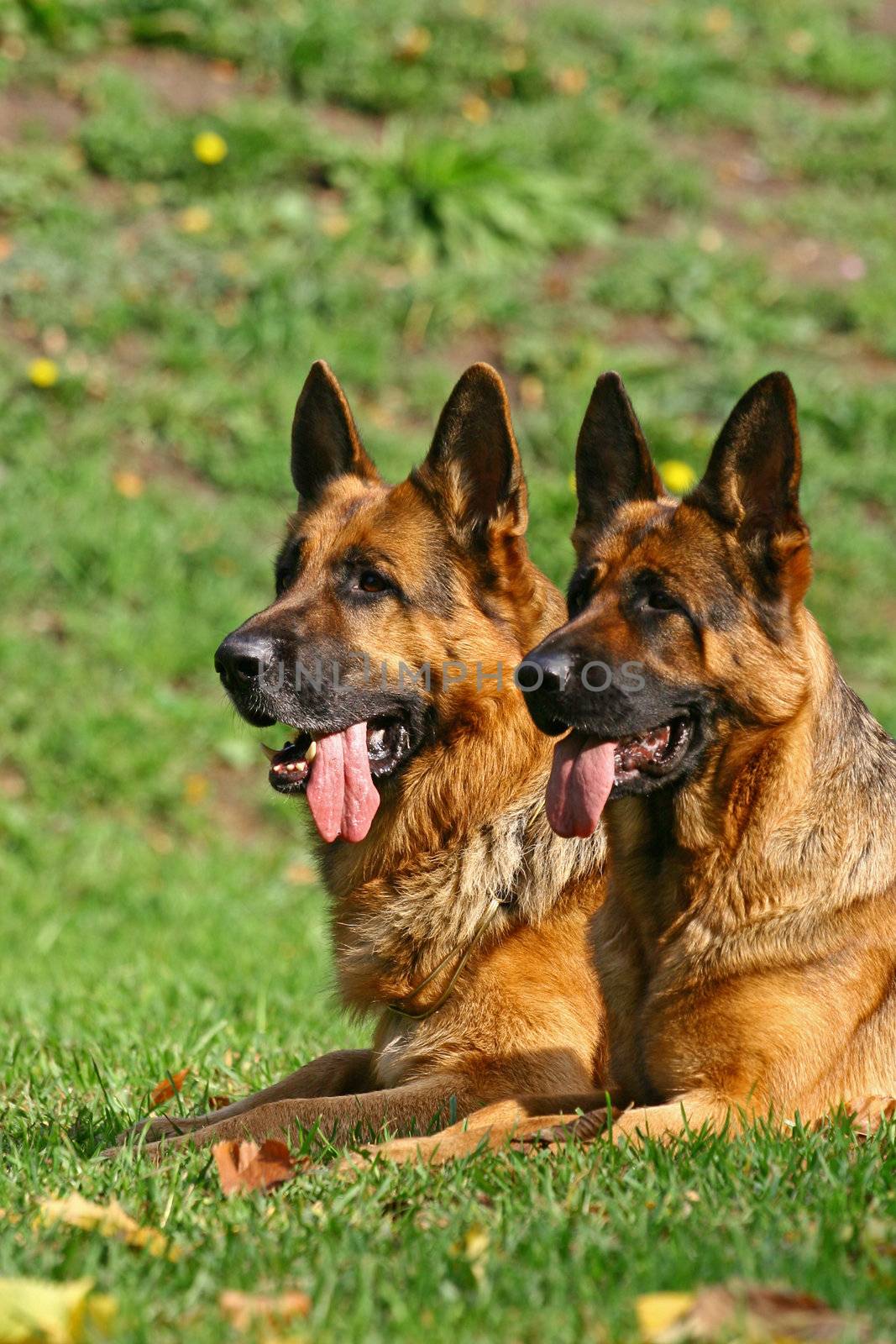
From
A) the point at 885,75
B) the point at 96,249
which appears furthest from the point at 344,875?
the point at 885,75

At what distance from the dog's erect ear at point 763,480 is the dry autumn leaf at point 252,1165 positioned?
6.59ft

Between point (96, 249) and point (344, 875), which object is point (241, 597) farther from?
point (344, 875)

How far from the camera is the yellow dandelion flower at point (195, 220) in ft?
40.6

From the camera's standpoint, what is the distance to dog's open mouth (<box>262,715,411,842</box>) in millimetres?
4918

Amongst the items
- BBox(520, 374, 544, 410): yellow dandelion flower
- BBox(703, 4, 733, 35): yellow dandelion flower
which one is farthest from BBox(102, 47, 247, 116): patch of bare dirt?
BBox(703, 4, 733, 35): yellow dandelion flower

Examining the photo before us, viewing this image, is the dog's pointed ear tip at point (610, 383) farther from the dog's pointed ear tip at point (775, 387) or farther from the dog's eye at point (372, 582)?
the dog's eye at point (372, 582)

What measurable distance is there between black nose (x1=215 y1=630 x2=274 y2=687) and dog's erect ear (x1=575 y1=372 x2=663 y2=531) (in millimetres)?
1051

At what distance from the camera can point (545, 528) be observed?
10656 mm

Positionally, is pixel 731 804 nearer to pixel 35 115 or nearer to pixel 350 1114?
pixel 350 1114

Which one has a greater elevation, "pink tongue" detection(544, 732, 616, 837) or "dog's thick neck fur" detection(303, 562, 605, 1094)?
"pink tongue" detection(544, 732, 616, 837)

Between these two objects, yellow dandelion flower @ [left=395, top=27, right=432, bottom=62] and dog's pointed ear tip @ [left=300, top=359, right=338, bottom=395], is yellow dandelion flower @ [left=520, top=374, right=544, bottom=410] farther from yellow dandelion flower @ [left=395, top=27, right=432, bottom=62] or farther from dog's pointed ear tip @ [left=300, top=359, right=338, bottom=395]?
dog's pointed ear tip @ [left=300, top=359, right=338, bottom=395]

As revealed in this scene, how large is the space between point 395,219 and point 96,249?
2.48 metres

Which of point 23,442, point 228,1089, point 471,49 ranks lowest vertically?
point 228,1089

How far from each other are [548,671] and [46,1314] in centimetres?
208
